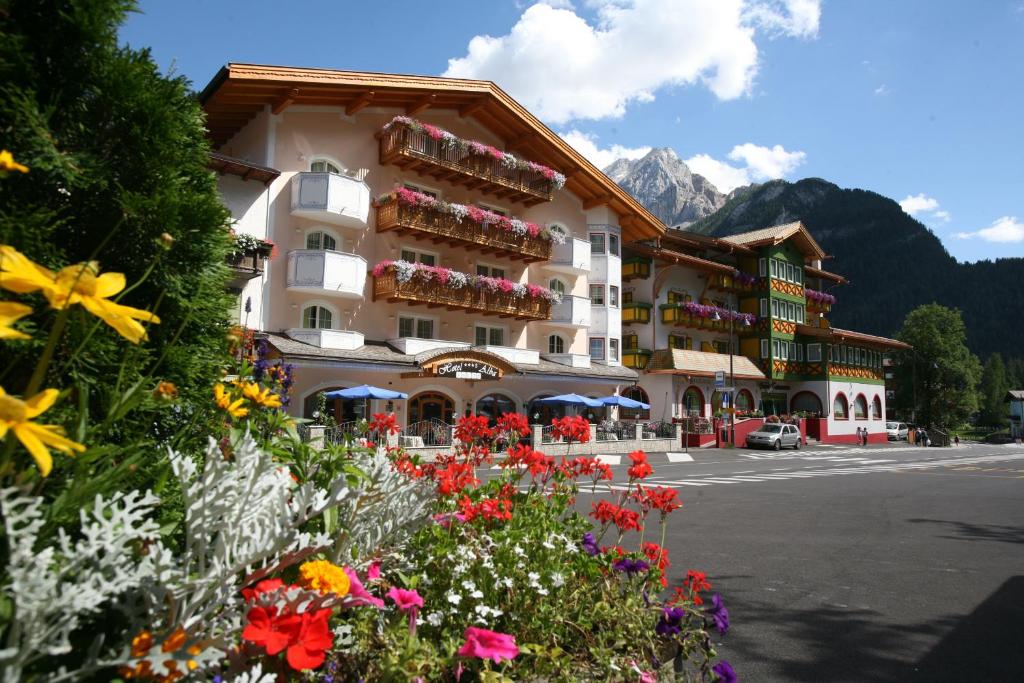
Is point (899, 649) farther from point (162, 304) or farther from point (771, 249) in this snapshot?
point (771, 249)

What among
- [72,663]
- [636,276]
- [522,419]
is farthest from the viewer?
[636,276]

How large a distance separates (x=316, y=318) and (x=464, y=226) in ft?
23.2

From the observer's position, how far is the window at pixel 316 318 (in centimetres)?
2417

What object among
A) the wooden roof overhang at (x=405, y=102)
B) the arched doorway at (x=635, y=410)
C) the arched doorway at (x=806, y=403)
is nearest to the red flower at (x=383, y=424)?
the wooden roof overhang at (x=405, y=102)

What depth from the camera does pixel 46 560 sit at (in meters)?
1.34

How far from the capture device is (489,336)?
3038cm

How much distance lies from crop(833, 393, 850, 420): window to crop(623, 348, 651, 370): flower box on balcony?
18885 mm

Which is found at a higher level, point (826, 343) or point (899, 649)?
point (826, 343)

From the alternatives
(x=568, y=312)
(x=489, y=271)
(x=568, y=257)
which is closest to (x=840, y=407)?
(x=568, y=312)

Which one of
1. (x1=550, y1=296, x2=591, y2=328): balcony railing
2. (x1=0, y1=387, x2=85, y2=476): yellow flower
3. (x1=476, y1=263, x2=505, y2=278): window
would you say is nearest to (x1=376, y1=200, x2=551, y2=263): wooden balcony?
(x1=476, y1=263, x2=505, y2=278): window

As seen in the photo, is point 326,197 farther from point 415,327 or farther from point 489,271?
point 489,271

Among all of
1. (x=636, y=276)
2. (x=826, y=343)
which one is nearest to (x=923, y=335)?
(x=826, y=343)

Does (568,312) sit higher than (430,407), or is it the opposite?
(568,312)

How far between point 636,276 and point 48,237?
3803 centimetres
